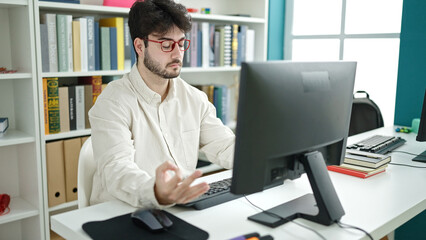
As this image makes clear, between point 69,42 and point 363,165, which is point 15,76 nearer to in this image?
point 69,42

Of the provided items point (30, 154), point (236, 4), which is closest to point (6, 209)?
point (30, 154)

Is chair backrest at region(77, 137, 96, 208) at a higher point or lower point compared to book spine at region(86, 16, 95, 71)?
lower

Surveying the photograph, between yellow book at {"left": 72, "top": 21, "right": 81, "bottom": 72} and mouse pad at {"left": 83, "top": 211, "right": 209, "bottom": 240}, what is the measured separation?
1454mm

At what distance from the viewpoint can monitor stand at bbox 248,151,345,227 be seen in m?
1.19

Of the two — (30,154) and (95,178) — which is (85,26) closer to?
(30,154)

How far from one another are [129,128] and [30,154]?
3.40 feet

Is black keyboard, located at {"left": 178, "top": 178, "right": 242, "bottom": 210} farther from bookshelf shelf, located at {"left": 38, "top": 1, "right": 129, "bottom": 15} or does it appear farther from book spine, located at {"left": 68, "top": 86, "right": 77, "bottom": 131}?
bookshelf shelf, located at {"left": 38, "top": 1, "right": 129, "bottom": 15}

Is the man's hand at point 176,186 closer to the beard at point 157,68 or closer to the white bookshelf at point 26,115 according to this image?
the beard at point 157,68

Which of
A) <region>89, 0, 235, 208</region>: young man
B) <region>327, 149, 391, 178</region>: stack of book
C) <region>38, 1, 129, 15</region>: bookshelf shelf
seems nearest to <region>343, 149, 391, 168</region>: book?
<region>327, 149, 391, 178</region>: stack of book

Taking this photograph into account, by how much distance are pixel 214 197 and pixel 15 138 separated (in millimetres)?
1369

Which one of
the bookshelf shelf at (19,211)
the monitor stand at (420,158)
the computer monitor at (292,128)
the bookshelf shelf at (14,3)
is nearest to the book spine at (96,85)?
the bookshelf shelf at (14,3)

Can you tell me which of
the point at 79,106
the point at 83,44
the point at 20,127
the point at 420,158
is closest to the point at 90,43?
the point at 83,44

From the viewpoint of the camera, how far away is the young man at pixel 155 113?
1.50 meters

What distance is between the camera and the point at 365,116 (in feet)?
8.75
